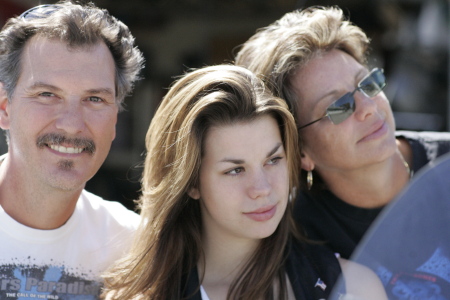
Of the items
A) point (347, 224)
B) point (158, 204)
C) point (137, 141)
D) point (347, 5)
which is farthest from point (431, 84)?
point (158, 204)

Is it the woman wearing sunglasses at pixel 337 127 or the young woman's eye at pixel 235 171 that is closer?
→ the young woman's eye at pixel 235 171

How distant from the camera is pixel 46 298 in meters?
2.16

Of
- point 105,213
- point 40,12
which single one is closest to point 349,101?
point 105,213

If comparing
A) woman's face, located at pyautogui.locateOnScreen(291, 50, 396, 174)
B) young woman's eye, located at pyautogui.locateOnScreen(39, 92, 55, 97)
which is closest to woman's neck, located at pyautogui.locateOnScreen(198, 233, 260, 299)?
woman's face, located at pyautogui.locateOnScreen(291, 50, 396, 174)

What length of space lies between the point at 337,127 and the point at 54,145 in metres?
1.13

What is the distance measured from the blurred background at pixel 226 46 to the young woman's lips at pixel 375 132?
4820 mm

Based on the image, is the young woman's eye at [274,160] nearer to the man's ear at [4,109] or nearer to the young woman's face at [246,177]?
the young woman's face at [246,177]

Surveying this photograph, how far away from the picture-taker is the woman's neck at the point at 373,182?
8.30ft

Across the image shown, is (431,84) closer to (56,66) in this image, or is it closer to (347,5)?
(347,5)

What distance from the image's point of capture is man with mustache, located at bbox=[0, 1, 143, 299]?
2.16m

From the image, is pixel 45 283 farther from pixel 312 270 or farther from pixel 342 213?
pixel 342 213

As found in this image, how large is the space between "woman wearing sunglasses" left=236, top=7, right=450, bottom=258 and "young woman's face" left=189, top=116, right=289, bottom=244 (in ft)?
1.44

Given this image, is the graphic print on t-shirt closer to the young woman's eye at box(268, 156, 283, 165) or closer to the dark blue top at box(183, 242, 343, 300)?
the dark blue top at box(183, 242, 343, 300)

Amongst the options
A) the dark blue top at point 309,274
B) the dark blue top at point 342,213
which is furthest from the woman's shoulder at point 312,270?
the dark blue top at point 342,213
